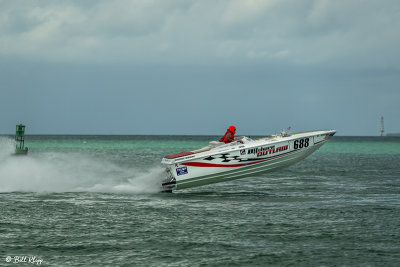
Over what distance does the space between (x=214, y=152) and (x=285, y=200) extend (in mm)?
3237

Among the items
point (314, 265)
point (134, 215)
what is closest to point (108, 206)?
point (134, 215)

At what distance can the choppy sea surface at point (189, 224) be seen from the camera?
11688 mm

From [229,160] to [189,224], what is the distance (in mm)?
5222

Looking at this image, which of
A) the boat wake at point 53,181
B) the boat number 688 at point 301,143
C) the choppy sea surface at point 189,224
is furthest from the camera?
the boat wake at point 53,181

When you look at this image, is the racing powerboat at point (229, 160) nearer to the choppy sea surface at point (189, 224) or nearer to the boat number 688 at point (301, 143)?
the boat number 688 at point (301, 143)

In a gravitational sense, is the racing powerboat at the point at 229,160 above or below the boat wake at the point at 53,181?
above

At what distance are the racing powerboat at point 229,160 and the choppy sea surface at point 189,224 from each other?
2.76ft

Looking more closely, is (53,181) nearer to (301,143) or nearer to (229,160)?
(229,160)

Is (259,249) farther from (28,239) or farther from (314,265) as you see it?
(28,239)

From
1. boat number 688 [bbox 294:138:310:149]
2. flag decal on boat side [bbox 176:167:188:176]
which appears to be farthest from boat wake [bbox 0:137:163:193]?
boat number 688 [bbox 294:138:310:149]

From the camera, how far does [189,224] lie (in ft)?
49.9

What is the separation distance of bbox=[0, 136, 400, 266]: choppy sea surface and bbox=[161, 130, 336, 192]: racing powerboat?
2.76 ft

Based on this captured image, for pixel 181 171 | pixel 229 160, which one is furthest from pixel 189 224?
pixel 229 160

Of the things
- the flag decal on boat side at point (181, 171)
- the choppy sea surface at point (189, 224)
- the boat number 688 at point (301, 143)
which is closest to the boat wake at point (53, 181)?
the choppy sea surface at point (189, 224)
